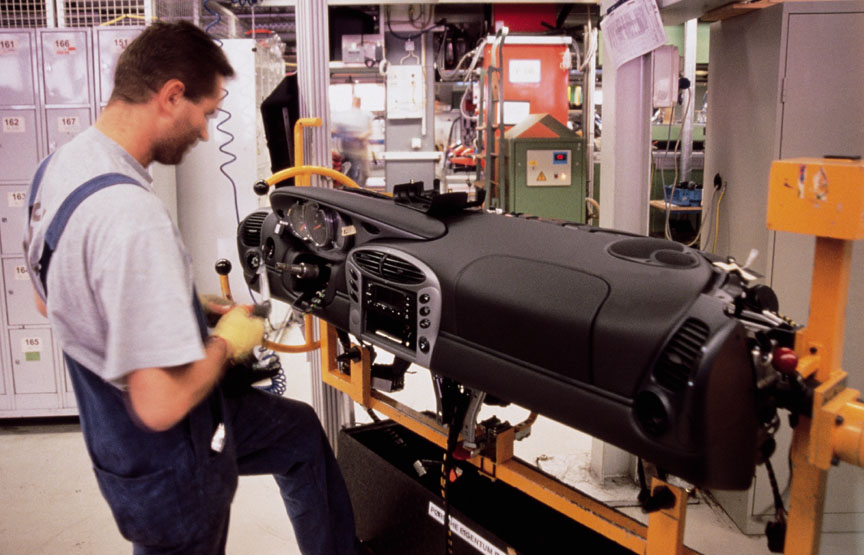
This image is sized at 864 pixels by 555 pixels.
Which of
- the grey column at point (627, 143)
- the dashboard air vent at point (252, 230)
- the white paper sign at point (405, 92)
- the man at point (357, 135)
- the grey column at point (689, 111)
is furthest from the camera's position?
the white paper sign at point (405, 92)

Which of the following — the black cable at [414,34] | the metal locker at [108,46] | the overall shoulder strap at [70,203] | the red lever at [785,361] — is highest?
the black cable at [414,34]

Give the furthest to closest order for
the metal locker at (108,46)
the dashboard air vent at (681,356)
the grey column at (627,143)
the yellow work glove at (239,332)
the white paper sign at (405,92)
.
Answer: the white paper sign at (405,92) → the metal locker at (108,46) → the grey column at (627,143) → the yellow work glove at (239,332) → the dashboard air vent at (681,356)

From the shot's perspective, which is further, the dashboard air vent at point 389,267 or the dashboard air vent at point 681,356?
the dashboard air vent at point 389,267

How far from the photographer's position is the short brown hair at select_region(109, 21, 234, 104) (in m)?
1.50

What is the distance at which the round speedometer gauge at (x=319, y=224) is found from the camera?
1.80 metres

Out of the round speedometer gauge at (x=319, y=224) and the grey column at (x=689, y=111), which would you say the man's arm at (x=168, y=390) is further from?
the grey column at (x=689, y=111)

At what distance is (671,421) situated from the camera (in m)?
1.02

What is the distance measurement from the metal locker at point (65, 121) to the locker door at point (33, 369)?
1.05 meters

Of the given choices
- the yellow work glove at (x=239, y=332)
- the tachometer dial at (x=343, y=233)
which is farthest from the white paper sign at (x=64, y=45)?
the yellow work glove at (x=239, y=332)

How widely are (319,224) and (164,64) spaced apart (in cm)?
55

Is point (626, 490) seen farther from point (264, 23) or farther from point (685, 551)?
point (264, 23)

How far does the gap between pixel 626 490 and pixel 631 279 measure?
206cm

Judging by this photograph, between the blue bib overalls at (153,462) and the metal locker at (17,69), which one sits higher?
the metal locker at (17,69)

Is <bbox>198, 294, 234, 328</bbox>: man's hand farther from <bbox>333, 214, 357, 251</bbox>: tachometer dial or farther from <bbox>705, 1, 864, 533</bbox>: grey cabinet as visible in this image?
<bbox>705, 1, 864, 533</bbox>: grey cabinet
